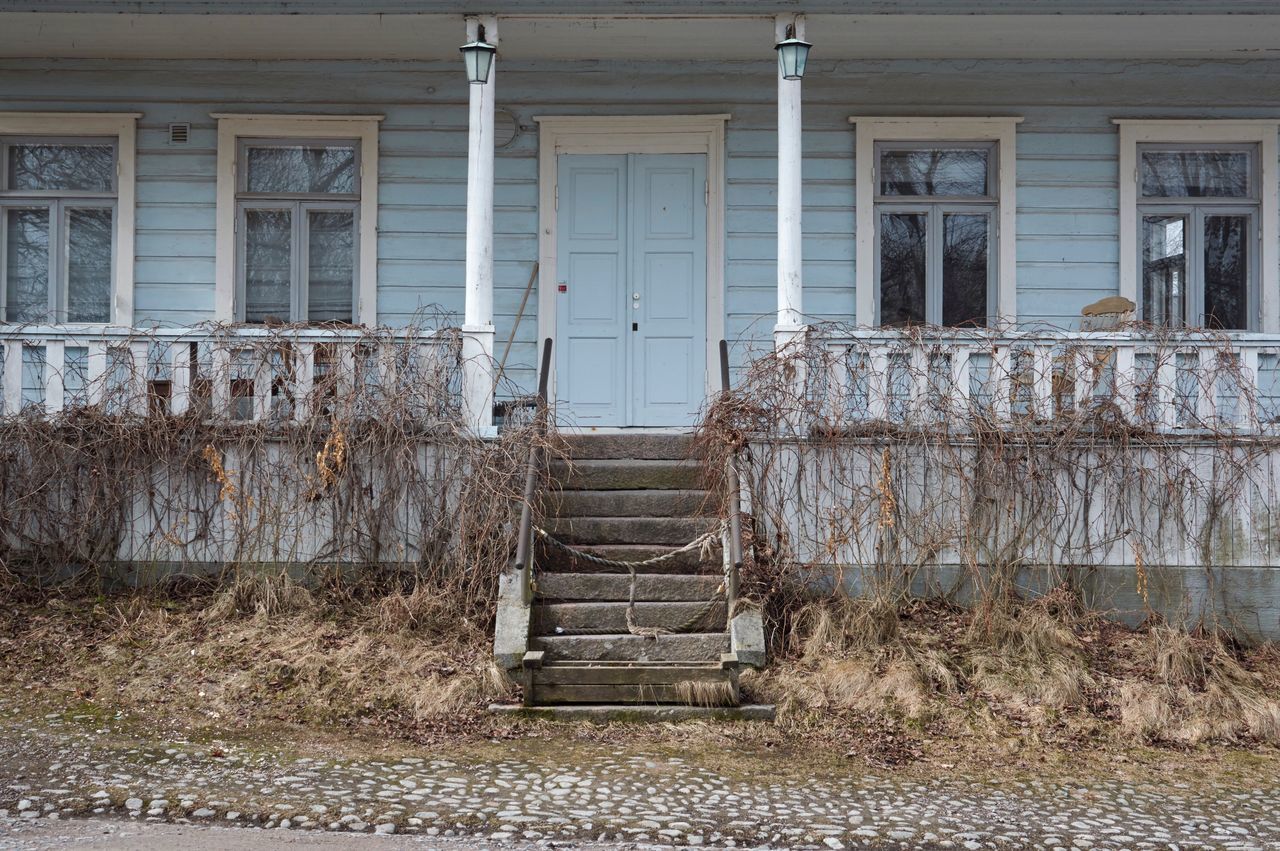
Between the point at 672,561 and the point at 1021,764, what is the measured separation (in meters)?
2.27

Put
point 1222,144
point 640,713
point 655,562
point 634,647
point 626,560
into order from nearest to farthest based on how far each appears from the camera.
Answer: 1. point 640,713
2. point 634,647
3. point 655,562
4. point 626,560
5. point 1222,144

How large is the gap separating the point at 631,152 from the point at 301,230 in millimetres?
2812

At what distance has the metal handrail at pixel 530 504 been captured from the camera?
6406 millimetres

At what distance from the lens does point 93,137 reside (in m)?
9.40

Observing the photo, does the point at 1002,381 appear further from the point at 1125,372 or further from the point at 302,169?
the point at 302,169

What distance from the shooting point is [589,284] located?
941 centimetres

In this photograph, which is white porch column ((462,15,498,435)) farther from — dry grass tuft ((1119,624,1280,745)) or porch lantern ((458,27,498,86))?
dry grass tuft ((1119,624,1280,745))

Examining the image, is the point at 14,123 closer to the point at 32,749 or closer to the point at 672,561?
the point at 32,749

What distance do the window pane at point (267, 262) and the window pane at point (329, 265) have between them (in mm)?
185

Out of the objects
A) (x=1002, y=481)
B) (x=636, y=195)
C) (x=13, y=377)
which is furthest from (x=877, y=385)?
(x=13, y=377)

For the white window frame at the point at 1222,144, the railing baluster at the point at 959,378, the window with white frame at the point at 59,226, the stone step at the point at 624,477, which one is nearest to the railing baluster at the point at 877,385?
the railing baluster at the point at 959,378

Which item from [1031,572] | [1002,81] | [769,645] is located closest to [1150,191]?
[1002,81]

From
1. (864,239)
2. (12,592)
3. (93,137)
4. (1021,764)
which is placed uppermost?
(93,137)

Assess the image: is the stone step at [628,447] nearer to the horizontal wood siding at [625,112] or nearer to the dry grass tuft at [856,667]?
the dry grass tuft at [856,667]
